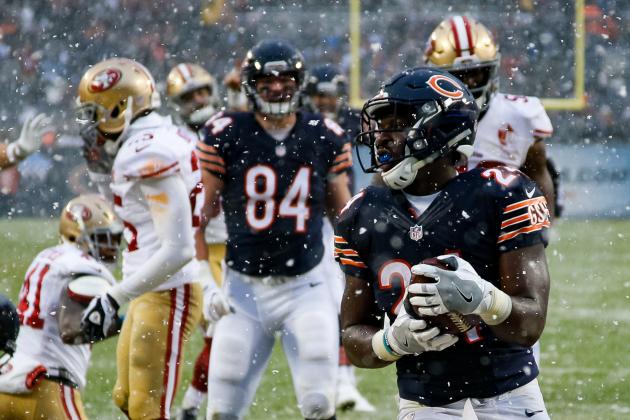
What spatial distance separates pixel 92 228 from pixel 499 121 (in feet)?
5.58

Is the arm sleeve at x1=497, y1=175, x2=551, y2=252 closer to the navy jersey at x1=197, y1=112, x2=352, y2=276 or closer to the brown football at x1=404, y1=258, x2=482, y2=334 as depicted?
the brown football at x1=404, y1=258, x2=482, y2=334

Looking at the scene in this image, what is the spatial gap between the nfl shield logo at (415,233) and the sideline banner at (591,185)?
1289 cm

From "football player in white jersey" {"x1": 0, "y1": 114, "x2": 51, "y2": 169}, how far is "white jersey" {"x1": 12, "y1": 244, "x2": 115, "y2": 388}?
2327 mm

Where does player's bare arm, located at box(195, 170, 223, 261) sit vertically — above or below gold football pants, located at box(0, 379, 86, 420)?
above

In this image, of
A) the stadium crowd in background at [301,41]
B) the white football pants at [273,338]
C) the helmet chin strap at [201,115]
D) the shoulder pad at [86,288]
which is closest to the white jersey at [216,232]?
the helmet chin strap at [201,115]

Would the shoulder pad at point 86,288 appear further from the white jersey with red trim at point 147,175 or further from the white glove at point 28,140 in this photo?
the white glove at point 28,140

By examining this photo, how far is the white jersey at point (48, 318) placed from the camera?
4184 mm

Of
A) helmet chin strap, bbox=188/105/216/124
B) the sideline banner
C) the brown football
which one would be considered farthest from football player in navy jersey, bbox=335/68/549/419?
the sideline banner

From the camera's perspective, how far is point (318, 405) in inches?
178

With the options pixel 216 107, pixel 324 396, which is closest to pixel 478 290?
pixel 324 396

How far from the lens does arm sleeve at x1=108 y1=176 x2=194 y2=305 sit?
4359 millimetres

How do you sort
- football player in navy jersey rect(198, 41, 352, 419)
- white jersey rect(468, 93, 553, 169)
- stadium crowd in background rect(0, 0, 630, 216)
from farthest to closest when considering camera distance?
stadium crowd in background rect(0, 0, 630, 216) < white jersey rect(468, 93, 553, 169) < football player in navy jersey rect(198, 41, 352, 419)

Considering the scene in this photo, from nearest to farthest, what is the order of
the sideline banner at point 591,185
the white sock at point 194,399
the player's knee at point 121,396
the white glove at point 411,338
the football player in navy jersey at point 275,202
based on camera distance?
1. the white glove at point 411,338
2. the player's knee at point 121,396
3. the football player in navy jersey at point 275,202
4. the white sock at point 194,399
5. the sideline banner at point 591,185

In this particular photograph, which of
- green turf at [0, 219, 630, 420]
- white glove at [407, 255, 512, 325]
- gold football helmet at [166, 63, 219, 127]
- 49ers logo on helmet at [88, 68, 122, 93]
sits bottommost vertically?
green turf at [0, 219, 630, 420]
